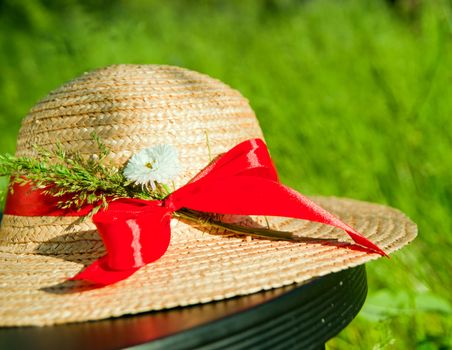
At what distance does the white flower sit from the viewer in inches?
50.5

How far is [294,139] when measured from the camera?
3285mm

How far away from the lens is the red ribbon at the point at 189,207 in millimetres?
1167

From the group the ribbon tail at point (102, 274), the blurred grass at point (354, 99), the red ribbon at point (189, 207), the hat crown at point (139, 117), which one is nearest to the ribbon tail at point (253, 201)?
the red ribbon at point (189, 207)

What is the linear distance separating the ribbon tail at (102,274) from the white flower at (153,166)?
0.71ft

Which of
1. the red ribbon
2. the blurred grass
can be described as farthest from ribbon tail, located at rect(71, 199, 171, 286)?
the blurred grass

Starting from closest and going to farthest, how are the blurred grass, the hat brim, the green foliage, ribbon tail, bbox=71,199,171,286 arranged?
the hat brim → ribbon tail, bbox=71,199,171,286 → the green foliage → the blurred grass

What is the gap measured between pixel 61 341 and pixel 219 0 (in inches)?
512

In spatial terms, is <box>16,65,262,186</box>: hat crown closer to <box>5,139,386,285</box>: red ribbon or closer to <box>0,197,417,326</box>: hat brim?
<box>5,139,386,285</box>: red ribbon

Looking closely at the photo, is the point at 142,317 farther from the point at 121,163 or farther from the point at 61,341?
the point at 121,163

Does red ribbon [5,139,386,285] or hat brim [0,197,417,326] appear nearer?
hat brim [0,197,417,326]

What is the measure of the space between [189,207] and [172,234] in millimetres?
86

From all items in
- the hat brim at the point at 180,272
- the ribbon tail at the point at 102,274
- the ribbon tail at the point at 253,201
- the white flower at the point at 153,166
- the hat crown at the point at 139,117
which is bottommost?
the hat brim at the point at 180,272

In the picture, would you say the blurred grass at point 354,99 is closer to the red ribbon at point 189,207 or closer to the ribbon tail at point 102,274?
the red ribbon at point 189,207

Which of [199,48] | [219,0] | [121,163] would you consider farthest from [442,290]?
[219,0]
